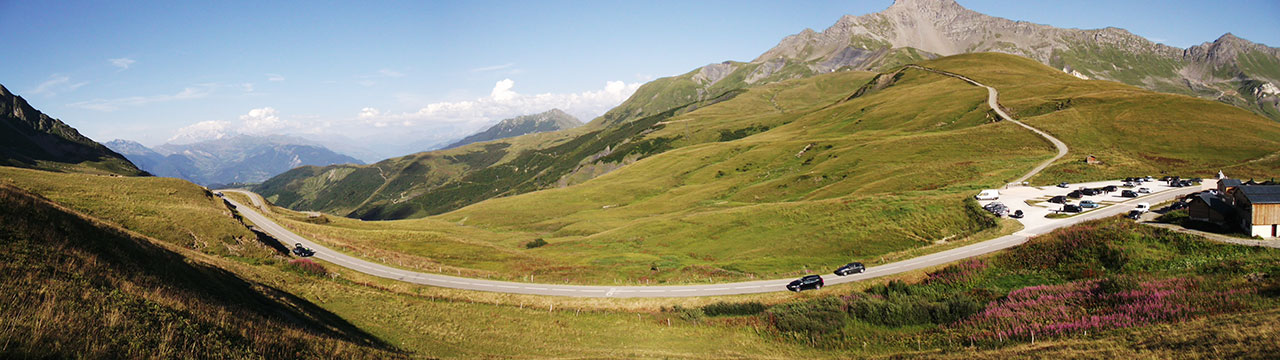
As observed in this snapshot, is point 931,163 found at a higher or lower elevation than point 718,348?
higher

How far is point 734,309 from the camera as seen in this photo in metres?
39.6

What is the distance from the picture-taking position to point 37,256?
15250mm

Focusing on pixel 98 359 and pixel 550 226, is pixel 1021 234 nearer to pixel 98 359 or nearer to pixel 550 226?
pixel 98 359

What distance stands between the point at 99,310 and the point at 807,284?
143ft

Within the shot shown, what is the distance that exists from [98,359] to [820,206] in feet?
252

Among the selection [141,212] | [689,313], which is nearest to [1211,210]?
[689,313]

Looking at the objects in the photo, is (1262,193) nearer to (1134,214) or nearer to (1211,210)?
(1211,210)

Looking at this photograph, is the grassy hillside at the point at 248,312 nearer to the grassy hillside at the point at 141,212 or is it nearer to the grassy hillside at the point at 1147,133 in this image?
the grassy hillside at the point at 141,212

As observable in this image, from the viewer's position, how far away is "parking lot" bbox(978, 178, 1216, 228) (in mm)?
56094

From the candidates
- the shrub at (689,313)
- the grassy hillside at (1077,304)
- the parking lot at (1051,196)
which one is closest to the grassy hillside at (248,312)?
the shrub at (689,313)

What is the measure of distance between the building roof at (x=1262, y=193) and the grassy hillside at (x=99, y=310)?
58776 millimetres

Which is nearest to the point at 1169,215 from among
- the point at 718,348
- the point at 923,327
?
the point at 923,327

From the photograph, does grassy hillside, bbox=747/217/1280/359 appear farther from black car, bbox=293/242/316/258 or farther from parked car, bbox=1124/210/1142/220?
black car, bbox=293/242/316/258

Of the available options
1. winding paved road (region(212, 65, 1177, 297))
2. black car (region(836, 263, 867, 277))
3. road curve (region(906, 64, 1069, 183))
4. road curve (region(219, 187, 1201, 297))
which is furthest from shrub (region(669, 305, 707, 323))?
road curve (region(906, 64, 1069, 183))
